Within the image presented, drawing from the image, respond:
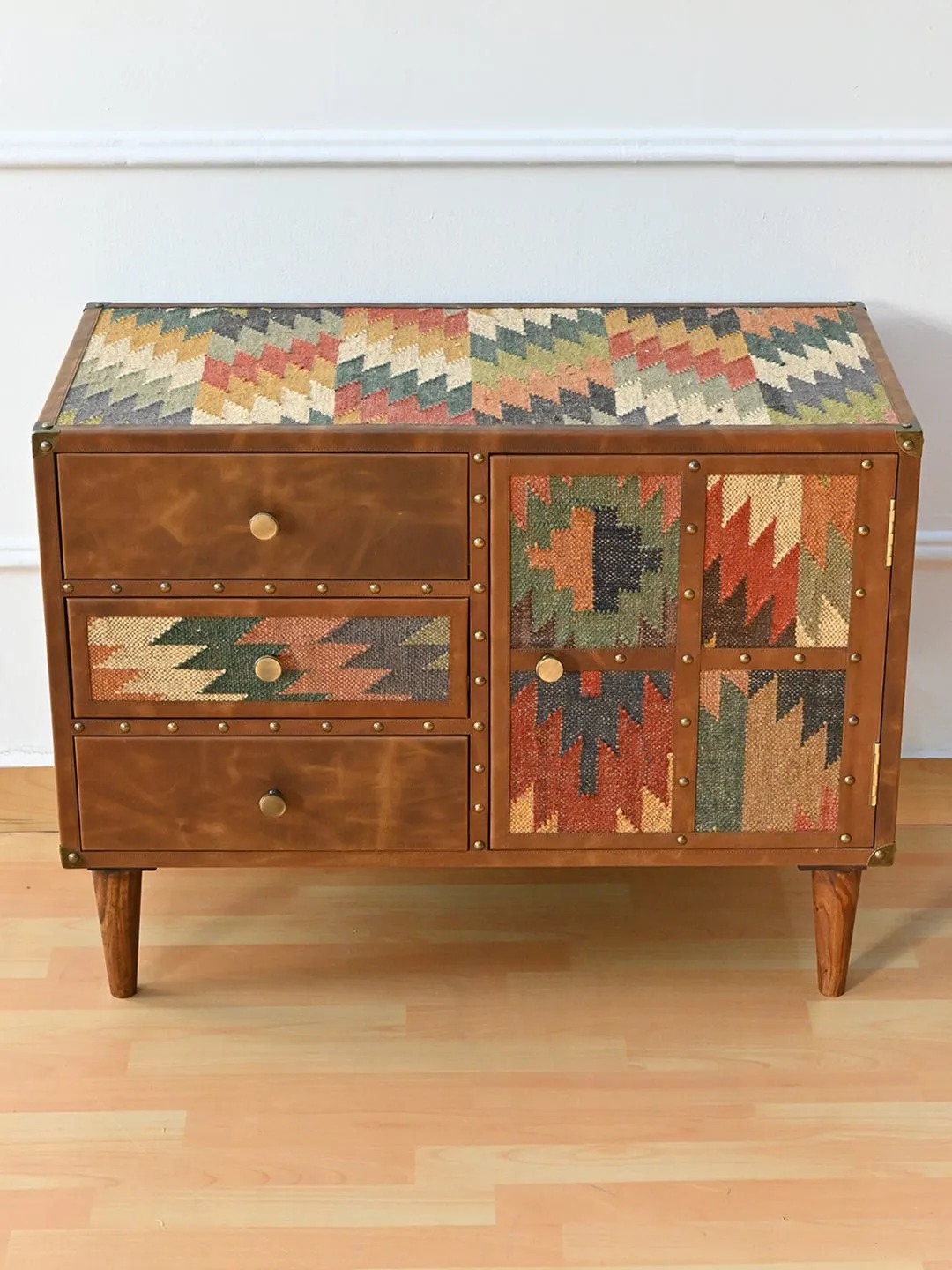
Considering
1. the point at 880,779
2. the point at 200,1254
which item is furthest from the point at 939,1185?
the point at 200,1254

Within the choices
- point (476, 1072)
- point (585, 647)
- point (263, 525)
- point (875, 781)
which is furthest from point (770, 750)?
point (263, 525)

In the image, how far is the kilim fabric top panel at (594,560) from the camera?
1843mm

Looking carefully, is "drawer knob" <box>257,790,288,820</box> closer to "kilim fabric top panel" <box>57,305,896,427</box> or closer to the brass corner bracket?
"kilim fabric top panel" <box>57,305,896,427</box>

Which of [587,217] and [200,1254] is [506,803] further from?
[587,217]

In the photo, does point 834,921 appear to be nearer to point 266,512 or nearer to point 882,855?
point 882,855

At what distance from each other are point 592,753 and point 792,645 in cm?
26

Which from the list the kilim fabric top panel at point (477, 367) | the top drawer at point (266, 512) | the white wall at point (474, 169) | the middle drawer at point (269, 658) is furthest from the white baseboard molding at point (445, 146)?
the middle drawer at point (269, 658)

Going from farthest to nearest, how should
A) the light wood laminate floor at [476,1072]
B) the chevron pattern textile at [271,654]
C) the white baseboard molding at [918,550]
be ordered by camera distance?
the white baseboard molding at [918,550] → the chevron pattern textile at [271,654] → the light wood laminate floor at [476,1072]

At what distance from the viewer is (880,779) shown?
1954 millimetres

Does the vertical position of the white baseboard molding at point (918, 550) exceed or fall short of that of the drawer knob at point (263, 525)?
it falls short

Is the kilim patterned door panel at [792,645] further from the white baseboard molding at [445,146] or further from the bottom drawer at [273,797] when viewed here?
the white baseboard molding at [445,146]

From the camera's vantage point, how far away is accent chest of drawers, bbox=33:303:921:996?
1.83m

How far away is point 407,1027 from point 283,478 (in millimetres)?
709

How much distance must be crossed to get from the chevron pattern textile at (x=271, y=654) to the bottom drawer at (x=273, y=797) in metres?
0.06
